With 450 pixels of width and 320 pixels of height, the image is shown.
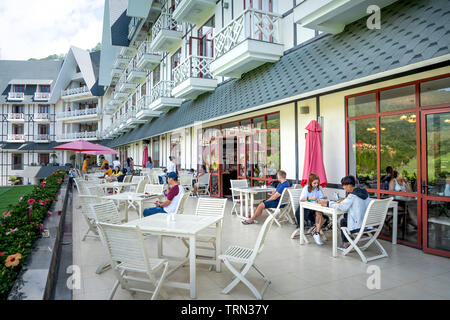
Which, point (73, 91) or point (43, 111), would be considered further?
point (43, 111)

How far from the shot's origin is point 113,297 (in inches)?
139

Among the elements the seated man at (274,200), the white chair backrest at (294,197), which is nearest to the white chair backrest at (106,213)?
the seated man at (274,200)

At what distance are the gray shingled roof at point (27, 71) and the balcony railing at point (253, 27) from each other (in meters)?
44.6

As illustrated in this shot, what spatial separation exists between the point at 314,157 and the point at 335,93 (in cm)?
160

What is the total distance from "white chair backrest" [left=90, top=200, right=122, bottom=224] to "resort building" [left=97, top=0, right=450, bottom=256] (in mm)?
4340

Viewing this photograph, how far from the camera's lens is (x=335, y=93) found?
715cm

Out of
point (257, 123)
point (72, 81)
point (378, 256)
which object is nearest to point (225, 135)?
point (257, 123)

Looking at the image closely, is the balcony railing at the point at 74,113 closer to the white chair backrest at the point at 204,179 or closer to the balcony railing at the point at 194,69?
the balcony railing at the point at 194,69

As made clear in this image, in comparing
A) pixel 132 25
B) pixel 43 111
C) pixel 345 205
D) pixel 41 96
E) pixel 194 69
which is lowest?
pixel 345 205

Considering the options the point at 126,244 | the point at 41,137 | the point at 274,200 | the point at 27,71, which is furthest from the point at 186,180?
the point at 27,71

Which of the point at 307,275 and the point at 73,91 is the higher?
the point at 73,91

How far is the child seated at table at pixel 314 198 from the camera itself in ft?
19.1

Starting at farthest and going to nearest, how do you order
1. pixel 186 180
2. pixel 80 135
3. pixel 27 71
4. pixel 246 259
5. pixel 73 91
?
pixel 27 71, pixel 73 91, pixel 80 135, pixel 186 180, pixel 246 259

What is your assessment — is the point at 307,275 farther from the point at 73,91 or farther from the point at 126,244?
the point at 73,91
